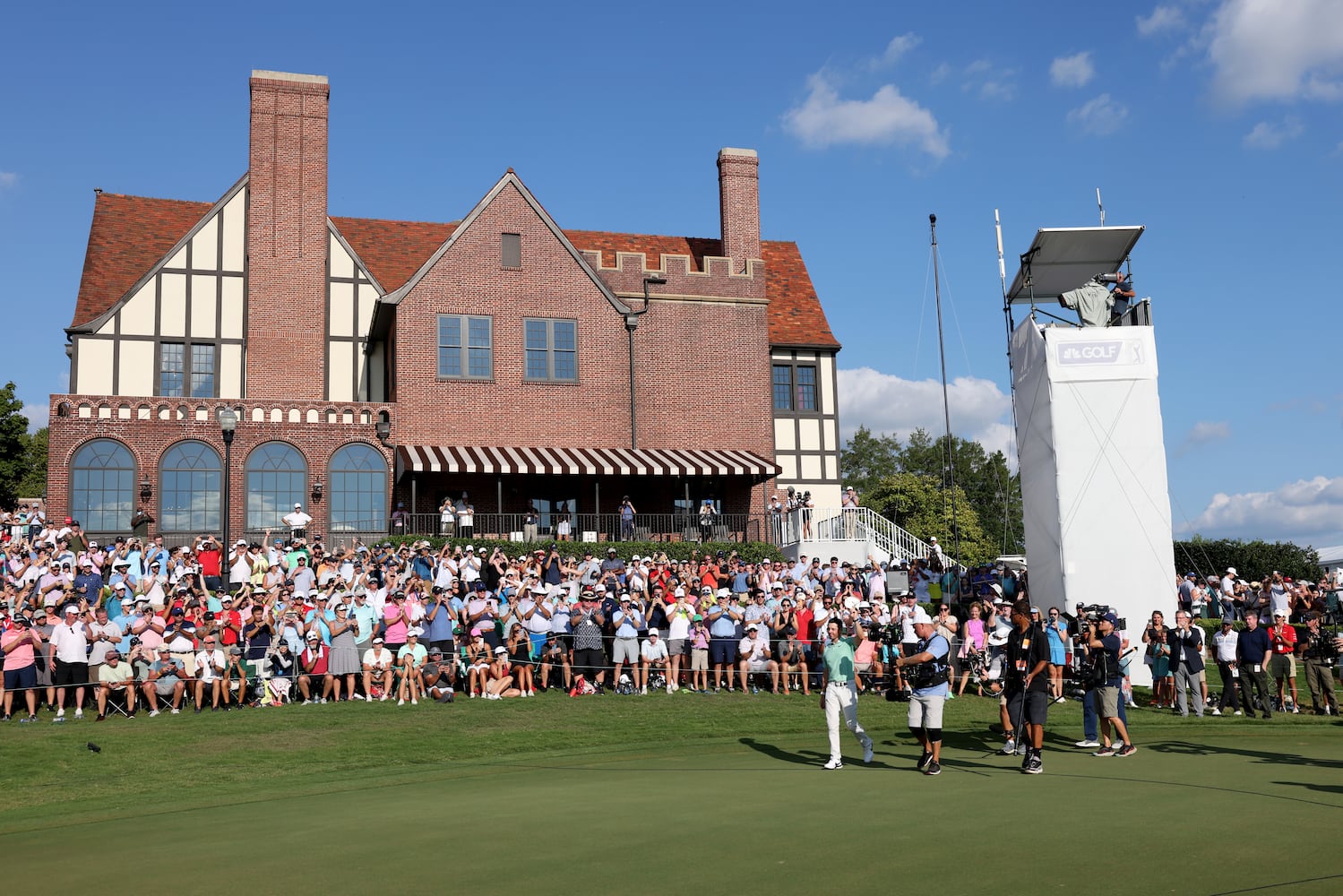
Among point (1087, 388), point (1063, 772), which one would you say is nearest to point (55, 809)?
point (1063, 772)

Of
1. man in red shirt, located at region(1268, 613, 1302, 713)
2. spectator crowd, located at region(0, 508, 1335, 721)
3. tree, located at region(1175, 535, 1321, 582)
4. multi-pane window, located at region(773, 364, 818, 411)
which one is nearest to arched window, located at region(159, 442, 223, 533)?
spectator crowd, located at region(0, 508, 1335, 721)

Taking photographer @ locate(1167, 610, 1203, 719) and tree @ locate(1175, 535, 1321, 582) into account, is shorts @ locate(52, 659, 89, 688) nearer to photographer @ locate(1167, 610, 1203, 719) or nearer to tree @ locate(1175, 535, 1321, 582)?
photographer @ locate(1167, 610, 1203, 719)

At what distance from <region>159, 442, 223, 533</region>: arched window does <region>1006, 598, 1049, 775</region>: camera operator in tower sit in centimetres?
2355

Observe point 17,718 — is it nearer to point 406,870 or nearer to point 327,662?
point 327,662

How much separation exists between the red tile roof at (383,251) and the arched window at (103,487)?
478 centimetres

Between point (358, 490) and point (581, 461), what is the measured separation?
6.31 metres

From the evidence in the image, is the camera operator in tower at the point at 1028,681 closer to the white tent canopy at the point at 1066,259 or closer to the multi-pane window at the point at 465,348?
the white tent canopy at the point at 1066,259

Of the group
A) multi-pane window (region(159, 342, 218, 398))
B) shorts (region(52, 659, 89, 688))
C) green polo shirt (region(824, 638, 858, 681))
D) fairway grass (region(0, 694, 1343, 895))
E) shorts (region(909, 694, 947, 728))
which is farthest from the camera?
multi-pane window (region(159, 342, 218, 398))

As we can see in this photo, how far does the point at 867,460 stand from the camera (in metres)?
78.2

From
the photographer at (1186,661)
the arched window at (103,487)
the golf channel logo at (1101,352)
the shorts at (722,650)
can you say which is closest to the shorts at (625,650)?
the shorts at (722,650)

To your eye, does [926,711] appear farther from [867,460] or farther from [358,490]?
[867,460]

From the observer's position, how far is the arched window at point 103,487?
98.9 ft

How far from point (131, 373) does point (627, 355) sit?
564 inches

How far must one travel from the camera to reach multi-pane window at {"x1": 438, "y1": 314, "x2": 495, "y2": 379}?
3356 cm
